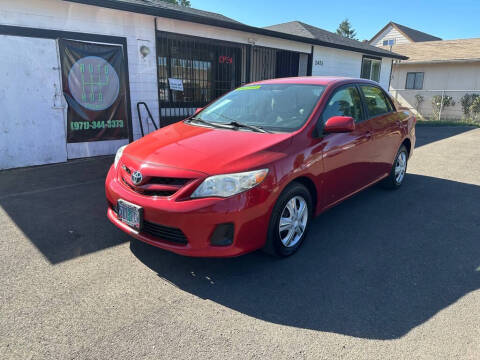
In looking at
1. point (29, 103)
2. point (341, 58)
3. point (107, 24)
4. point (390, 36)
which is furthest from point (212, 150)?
point (390, 36)

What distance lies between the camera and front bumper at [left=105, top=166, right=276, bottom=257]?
103 inches

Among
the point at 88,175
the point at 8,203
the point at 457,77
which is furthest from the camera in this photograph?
the point at 457,77

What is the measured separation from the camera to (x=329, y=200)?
3.71 m

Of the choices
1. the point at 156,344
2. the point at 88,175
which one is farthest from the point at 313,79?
the point at 88,175

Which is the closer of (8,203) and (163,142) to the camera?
(163,142)

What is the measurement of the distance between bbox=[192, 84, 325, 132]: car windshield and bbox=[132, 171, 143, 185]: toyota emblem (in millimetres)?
1157

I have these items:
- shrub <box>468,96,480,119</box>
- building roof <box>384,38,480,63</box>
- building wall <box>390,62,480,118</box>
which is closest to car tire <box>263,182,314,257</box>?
shrub <box>468,96,480,119</box>

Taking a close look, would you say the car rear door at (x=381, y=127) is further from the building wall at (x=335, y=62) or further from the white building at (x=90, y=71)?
the building wall at (x=335, y=62)

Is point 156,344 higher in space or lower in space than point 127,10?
lower

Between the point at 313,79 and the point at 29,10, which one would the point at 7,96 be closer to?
the point at 29,10

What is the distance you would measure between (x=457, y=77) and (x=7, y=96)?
900 inches

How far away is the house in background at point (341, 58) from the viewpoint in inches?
493

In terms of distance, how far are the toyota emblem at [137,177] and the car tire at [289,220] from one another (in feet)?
3.78

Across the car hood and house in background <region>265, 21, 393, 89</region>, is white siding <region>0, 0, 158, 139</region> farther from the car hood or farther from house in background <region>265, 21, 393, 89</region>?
house in background <region>265, 21, 393, 89</region>
